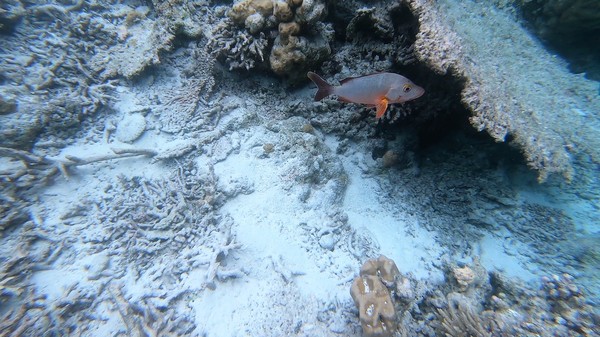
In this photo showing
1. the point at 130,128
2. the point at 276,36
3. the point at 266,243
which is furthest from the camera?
the point at 130,128

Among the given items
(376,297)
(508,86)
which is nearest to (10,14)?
(376,297)

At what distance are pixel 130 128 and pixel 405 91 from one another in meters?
3.41

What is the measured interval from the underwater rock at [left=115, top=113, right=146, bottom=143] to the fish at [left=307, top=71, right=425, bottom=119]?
2652 mm

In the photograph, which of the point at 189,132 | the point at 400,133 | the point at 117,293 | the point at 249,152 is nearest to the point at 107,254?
the point at 117,293

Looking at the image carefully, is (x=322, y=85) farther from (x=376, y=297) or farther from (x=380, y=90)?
(x=376, y=297)

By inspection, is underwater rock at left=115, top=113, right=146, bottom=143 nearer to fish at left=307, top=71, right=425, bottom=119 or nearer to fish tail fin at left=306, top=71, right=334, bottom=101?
fish tail fin at left=306, top=71, right=334, bottom=101

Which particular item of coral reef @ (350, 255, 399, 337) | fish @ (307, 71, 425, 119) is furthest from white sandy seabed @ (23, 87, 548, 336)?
fish @ (307, 71, 425, 119)

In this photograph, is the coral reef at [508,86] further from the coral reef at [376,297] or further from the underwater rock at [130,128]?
the underwater rock at [130,128]

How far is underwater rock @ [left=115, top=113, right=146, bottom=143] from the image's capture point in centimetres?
344

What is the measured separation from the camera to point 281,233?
3076mm

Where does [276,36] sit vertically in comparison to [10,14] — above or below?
above

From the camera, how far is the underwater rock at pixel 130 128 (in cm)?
344

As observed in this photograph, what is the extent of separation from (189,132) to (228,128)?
537mm

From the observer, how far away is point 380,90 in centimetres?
242
